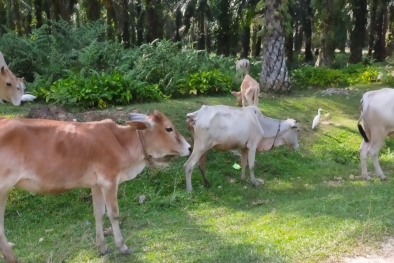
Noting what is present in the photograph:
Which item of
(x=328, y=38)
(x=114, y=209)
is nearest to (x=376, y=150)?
(x=114, y=209)

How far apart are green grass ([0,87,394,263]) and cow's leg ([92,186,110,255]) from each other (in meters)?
0.11

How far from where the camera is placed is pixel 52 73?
11719 mm

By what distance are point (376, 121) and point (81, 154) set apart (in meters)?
5.37

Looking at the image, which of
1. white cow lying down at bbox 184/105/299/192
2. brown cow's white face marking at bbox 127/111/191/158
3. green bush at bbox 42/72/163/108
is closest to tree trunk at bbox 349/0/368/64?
green bush at bbox 42/72/163/108

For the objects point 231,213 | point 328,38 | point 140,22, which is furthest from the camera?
point 140,22

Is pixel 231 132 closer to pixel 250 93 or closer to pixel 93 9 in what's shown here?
pixel 250 93

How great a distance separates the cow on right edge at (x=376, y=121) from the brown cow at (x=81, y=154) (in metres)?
4.17

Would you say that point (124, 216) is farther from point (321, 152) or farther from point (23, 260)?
point (321, 152)

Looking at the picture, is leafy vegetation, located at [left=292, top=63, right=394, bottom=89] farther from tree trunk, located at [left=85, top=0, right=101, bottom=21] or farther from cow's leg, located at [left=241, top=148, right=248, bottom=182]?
tree trunk, located at [left=85, top=0, right=101, bottom=21]

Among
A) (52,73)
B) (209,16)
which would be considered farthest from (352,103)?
(209,16)

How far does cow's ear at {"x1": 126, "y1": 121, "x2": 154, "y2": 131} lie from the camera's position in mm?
4934

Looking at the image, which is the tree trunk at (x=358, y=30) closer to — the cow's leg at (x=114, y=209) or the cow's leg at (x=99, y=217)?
the cow's leg at (x=99, y=217)

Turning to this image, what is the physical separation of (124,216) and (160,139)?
1.73m

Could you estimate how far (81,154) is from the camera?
14.7ft
